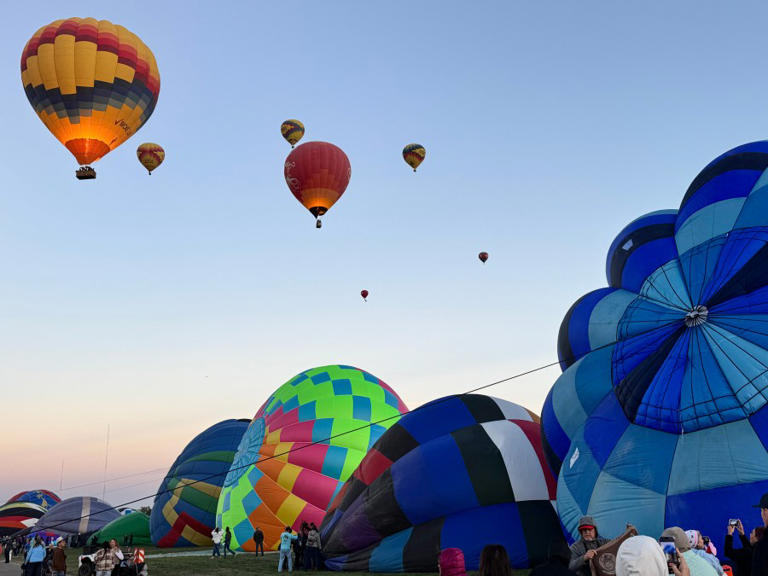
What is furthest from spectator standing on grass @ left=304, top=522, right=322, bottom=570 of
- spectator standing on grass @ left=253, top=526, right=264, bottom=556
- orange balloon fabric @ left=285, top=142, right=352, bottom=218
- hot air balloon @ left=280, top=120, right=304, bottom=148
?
hot air balloon @ left=280, top=120, right=304, bottom=148

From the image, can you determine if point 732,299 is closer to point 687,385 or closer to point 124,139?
point 687,385

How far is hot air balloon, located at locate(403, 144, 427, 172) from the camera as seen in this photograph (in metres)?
22.0

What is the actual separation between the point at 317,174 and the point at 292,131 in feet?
21.5

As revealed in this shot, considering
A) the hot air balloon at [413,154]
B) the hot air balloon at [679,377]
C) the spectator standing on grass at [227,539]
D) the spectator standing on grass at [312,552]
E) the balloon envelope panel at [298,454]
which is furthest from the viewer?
the hot air balloon at [413,154]

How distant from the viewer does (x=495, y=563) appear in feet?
10.2

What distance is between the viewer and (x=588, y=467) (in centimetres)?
861

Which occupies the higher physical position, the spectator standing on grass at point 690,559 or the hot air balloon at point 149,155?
the hot air balloon at point 149,155

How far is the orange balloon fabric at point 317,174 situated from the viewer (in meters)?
18.4

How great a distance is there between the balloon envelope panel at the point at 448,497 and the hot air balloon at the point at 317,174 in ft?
28.2

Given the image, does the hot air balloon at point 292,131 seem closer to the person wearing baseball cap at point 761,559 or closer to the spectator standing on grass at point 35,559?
the spectator standing on grass at point 35,559

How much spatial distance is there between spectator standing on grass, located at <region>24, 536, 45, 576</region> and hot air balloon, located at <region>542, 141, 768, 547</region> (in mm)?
7333

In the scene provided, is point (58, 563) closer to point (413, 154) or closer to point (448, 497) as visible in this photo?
point (448, 497)

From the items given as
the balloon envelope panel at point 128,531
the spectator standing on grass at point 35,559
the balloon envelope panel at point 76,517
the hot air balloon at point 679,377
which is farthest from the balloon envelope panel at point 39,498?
the hot air balloon at point 679,377

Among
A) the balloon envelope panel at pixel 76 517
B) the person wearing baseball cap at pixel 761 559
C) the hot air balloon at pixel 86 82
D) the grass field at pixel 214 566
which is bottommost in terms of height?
the person wearing baseball cap at pixel 761 559
